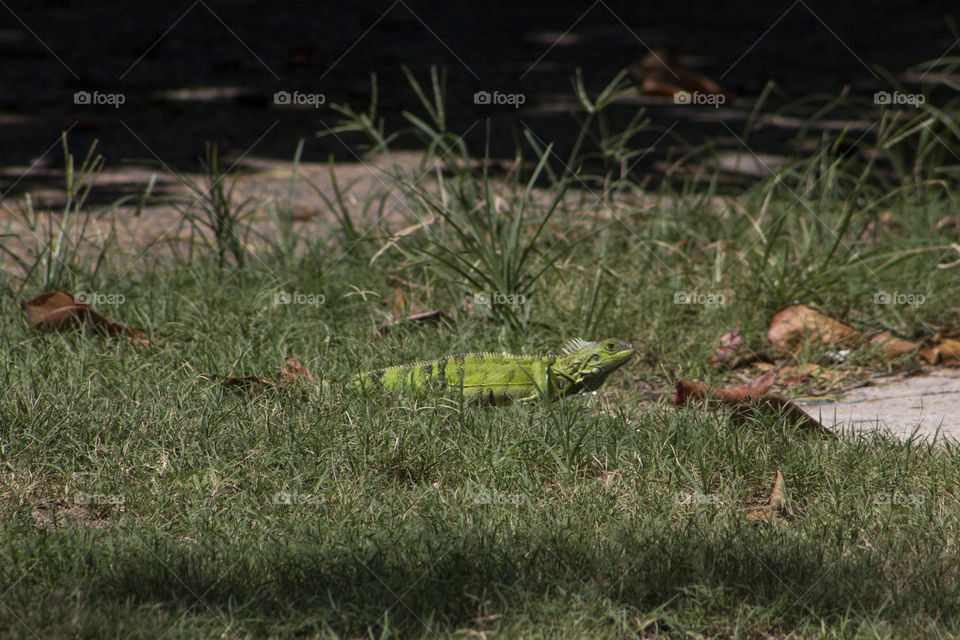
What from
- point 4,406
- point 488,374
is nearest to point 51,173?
point 4,406

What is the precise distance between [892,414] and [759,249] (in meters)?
1.29

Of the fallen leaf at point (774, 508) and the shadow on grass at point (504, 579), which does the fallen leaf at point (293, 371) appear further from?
the fallen leaf at point (774, 508)

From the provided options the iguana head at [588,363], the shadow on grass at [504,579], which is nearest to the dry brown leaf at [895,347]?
the iguana head at [588,363]

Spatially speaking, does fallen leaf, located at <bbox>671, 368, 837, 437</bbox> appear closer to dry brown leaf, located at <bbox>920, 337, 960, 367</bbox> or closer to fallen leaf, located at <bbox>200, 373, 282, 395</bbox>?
dry brown leaf, located at <bbox>920, 337, 960, 367</bbox>

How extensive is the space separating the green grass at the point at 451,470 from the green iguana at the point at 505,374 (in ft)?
0.47

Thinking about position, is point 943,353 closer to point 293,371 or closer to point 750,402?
point 750,402

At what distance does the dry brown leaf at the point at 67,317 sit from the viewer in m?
4.05

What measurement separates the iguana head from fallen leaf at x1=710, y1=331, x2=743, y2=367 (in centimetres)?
67

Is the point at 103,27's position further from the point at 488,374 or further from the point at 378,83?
the point at 488,374

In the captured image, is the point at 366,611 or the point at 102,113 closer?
the point at 366,611

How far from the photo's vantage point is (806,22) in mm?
11727

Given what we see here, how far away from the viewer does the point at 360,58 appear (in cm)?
965

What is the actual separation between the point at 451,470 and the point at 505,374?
0.58 meters

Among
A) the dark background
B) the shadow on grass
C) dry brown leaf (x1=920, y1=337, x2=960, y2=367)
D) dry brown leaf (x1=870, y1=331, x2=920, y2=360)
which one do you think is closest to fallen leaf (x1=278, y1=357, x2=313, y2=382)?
the shadow on grass
